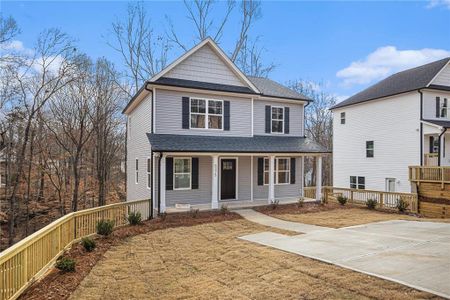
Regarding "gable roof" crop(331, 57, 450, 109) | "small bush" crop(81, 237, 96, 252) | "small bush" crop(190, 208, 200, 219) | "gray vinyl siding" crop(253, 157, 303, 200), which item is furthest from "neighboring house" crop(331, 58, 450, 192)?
"small bush" crop(81, 237, 96, 252)

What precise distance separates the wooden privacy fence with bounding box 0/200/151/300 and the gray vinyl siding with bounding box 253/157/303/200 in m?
7.31

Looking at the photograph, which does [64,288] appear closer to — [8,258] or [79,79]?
[8,258]

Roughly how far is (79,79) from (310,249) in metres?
20.6

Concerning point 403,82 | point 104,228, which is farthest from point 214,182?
point 403,82

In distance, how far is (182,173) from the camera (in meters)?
13.8

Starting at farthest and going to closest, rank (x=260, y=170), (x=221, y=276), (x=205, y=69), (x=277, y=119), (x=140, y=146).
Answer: (x=277, y=119) < (x=140, y=146) < (x=260, y=170) < (x=205, y=69) < (x=221, y=276)

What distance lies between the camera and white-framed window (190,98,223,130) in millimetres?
14250

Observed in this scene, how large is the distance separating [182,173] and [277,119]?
6437 millimetres

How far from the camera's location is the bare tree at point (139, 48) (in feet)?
89.7

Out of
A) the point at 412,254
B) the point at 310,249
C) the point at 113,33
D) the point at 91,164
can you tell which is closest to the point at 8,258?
the point at 310,249

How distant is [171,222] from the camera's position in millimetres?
11500

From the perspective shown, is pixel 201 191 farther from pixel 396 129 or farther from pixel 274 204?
pixel 396 129

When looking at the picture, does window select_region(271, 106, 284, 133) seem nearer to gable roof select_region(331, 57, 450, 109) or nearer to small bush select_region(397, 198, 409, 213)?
small bush select_region(397, 198, 409, 213)

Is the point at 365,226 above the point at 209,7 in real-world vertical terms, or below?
below
